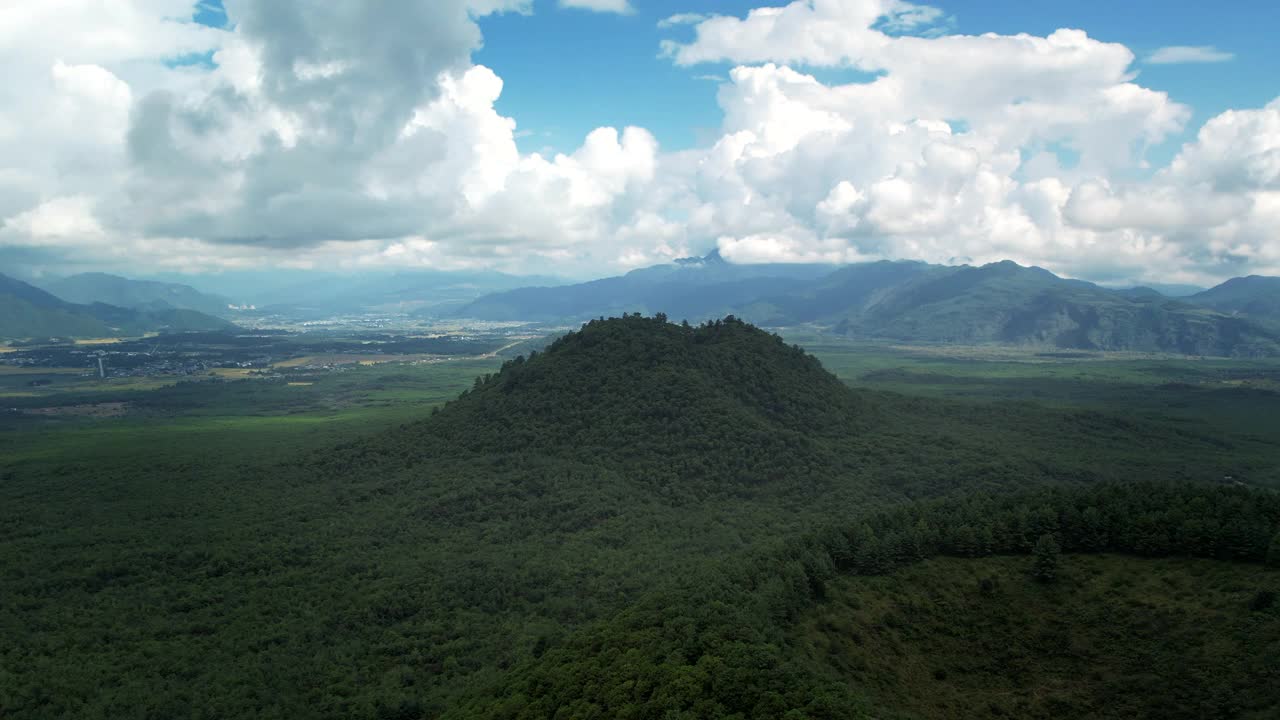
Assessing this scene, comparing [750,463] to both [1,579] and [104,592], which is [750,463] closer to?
[104,592]

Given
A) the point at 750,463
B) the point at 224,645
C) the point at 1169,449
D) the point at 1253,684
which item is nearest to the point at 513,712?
the point at 224,645

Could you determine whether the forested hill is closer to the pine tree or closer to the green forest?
the green forest

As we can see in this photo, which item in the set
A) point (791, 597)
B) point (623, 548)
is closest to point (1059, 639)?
point (791, 597)

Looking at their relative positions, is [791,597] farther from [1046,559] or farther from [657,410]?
[657,410]

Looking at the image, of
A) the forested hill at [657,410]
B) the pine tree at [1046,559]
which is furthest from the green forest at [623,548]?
the forested hill at [657,410]

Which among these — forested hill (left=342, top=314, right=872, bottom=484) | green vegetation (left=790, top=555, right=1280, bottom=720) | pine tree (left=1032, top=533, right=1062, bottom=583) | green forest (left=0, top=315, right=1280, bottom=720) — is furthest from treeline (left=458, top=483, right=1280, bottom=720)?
forested hill (left=342, top=314, right=872, bottom=484)

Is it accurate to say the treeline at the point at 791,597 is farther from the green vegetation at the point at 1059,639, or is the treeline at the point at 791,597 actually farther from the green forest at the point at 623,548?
the green vegetation at the point at 1059,639
